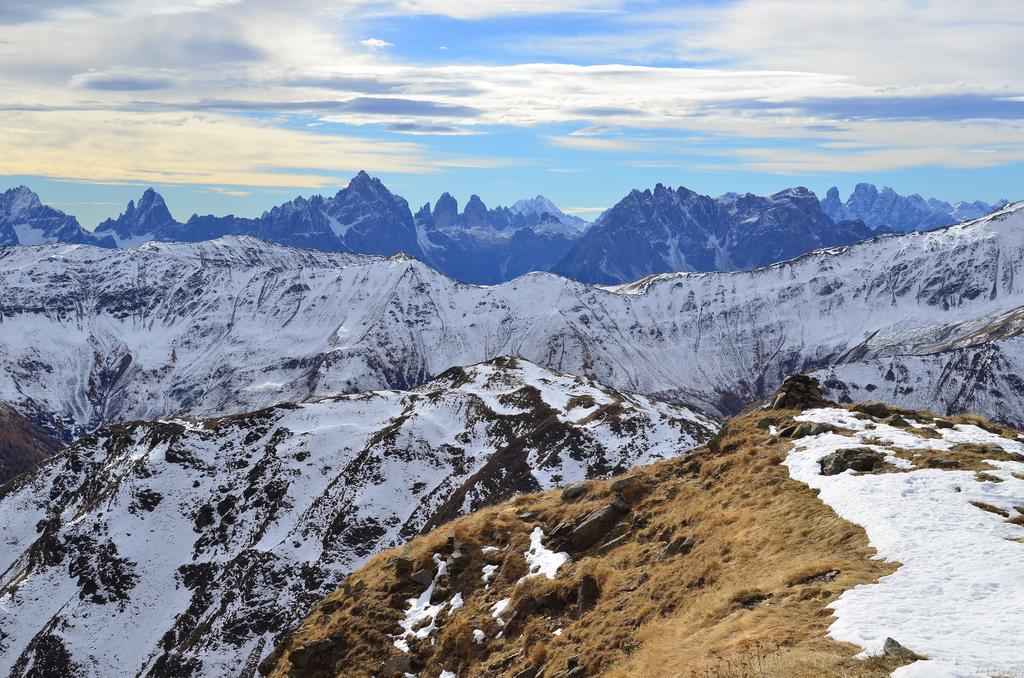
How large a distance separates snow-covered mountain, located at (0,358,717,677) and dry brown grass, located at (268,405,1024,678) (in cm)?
7556

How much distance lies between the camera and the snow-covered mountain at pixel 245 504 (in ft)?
361

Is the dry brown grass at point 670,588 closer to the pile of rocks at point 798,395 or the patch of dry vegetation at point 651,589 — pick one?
the patch of dry vegetation at point 651,589

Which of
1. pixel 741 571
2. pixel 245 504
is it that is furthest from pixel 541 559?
pixel 245 504

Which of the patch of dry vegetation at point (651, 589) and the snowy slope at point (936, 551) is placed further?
the patch of dry vegetation at point (651, 589)

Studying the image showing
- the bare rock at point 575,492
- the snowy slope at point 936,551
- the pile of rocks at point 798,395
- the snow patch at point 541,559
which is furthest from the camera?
the pile of rocks at point 798,395

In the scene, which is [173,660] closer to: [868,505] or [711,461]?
[711,461]

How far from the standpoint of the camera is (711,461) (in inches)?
1481

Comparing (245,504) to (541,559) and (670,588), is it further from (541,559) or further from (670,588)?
(670,588)

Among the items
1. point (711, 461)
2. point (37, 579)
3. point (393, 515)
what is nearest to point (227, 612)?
point (393, 515)

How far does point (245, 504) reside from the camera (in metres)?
133

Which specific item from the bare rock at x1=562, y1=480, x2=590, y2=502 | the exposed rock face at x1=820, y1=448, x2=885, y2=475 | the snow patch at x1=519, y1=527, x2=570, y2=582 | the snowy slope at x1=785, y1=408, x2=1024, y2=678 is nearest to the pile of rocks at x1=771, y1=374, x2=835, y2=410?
the snowy slope at x1=785, y1=408, x2=1024, y2=678

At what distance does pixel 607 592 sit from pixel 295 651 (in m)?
16.2

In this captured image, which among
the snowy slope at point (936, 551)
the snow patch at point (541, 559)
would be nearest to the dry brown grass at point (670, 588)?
the snow patch at point (541, 559)

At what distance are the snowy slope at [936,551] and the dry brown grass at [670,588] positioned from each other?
0.77 meters
